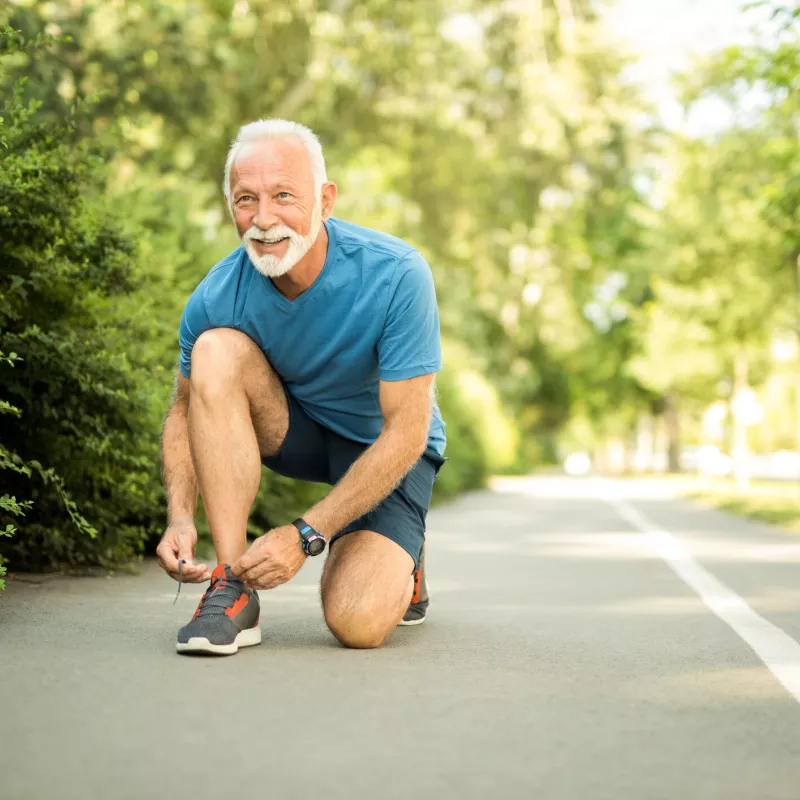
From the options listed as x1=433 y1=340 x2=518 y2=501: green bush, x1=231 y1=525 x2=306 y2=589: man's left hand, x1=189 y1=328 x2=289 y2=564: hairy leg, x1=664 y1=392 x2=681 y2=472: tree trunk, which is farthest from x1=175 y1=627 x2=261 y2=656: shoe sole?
x1=664 y1=392 x2=681 y2=472: tree trunk

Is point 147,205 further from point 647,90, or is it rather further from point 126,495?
point 647,90

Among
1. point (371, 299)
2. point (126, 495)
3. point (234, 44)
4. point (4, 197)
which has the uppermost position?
point (234, 44)

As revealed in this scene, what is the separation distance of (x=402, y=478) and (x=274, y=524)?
529cm

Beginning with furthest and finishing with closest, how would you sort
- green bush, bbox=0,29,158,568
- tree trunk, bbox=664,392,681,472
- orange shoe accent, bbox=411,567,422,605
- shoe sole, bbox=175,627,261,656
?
tree trunk, bbox=664,392,681,472 → green bush, bbox=0,29,158,568 → orange shoe accent, bbox=411,567,422,605 → shoe sole, bbox=175,627,261,656

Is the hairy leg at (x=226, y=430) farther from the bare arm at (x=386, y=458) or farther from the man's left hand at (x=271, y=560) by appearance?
the bare arm at (x=386, y=458)

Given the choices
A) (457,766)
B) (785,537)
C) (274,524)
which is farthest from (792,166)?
(457,766)

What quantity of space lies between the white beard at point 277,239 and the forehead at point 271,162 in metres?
0.18

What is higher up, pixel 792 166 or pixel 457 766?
pixel 792 166

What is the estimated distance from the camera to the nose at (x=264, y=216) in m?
5.02

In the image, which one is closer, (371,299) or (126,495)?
(371,299)

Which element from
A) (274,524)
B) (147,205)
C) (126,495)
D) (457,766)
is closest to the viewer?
(457,766)

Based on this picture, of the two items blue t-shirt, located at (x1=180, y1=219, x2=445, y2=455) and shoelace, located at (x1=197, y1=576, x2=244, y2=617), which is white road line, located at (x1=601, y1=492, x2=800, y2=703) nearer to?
blue t-shirt, located at (x1=180, y1=219, x2=445, y2=455)

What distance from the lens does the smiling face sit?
16.5 feet

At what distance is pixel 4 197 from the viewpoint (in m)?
6.02
